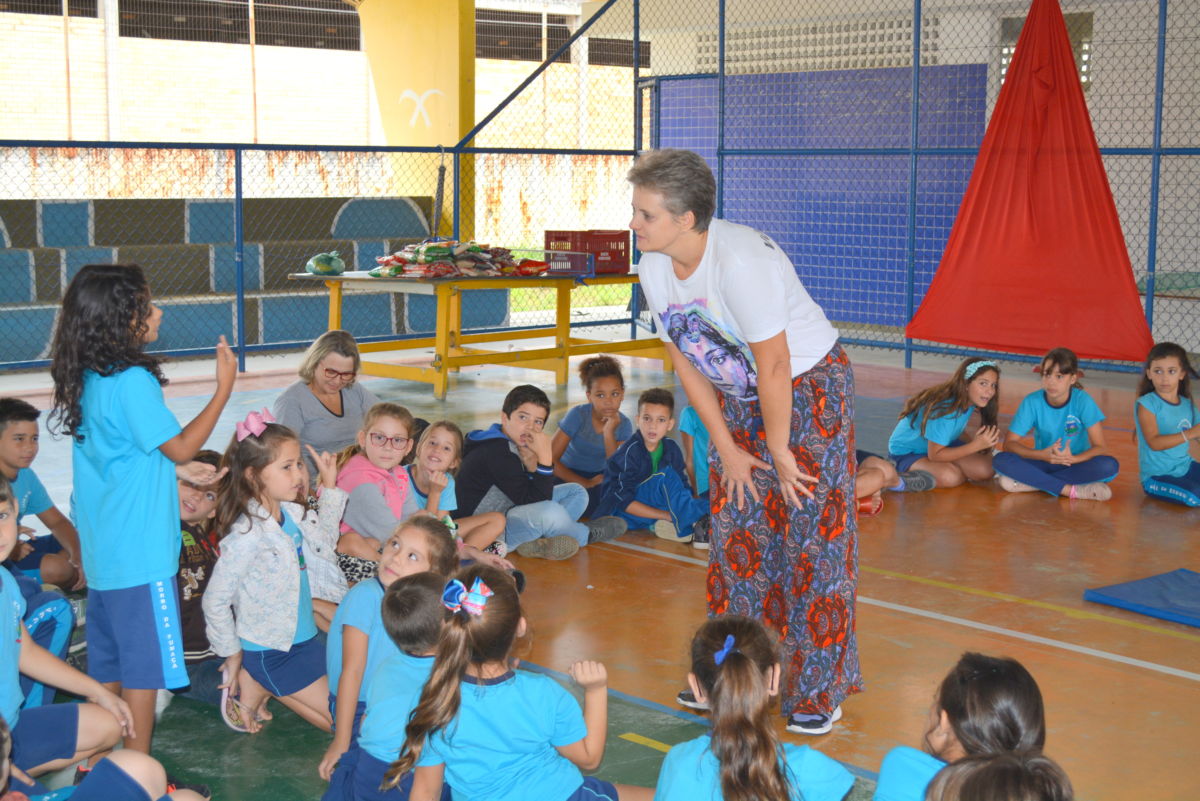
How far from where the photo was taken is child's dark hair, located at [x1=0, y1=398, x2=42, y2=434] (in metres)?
4.70

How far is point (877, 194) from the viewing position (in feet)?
42.1

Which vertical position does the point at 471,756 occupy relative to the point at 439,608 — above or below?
below

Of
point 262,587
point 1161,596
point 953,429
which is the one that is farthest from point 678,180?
point 953,429

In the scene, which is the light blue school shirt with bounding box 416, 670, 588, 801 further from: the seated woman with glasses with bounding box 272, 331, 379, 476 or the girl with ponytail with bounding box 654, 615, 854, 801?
the seated woman with glasses with bounding box 272, 331, 379, 476

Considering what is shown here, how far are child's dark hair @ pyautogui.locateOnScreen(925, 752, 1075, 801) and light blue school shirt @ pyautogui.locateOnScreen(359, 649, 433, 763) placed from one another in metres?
1.31

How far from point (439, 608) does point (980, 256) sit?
764 centimetres

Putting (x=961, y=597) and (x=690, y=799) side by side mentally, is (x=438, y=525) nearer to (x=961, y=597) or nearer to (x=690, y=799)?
(x=690, y=799)

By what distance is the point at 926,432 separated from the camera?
6.86 meters

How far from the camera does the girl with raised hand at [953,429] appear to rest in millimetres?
6730

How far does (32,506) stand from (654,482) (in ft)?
8.41

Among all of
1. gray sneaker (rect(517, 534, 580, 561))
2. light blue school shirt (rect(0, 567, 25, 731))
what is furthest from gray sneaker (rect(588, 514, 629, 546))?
light blue school shirt (rect(0, 567, 25, 731))

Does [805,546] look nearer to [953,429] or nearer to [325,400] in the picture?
[325,400]

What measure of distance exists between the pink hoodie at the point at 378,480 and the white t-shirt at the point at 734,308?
59.0 inches

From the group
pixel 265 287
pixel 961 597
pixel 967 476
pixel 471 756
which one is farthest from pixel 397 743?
pixel 265 287
